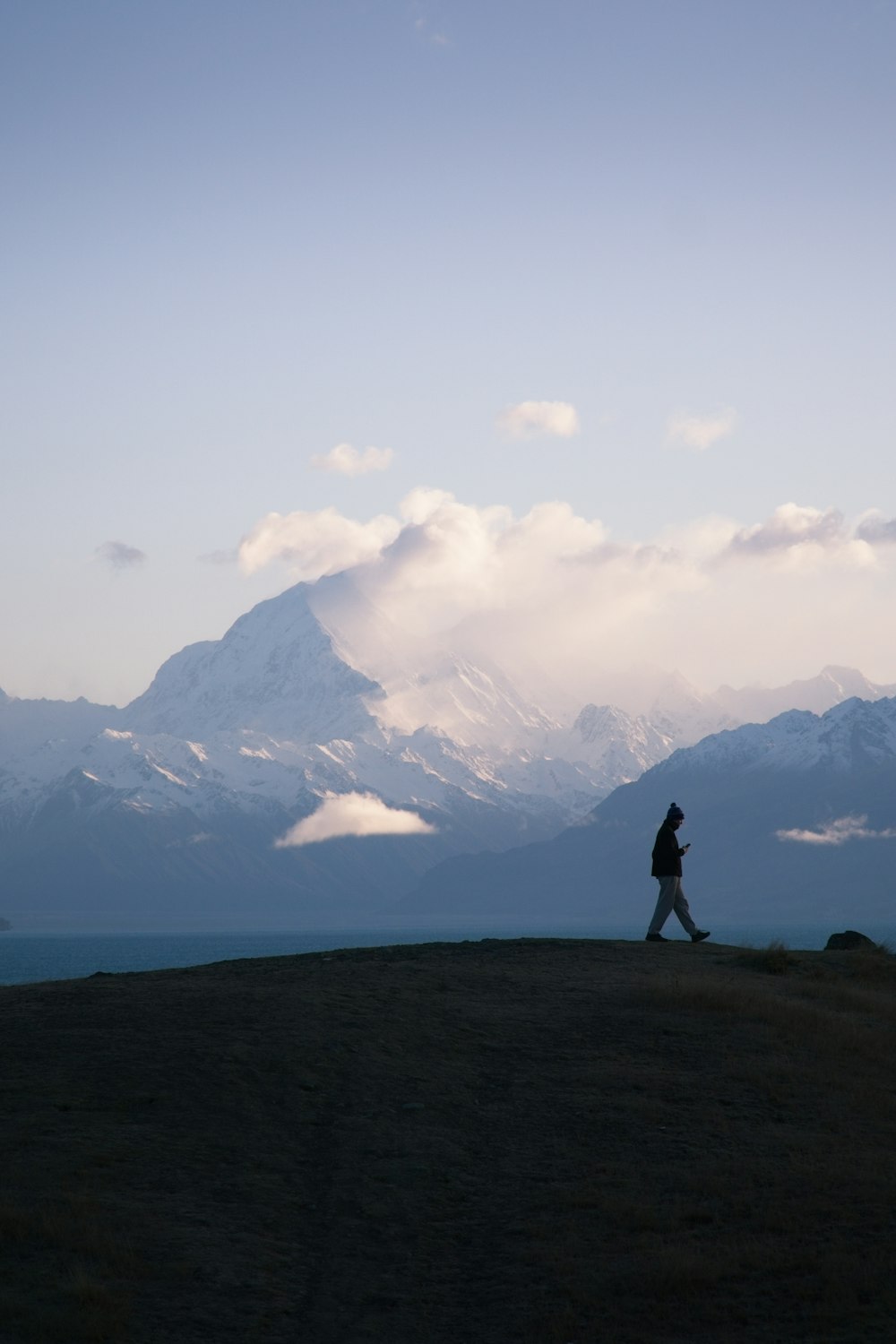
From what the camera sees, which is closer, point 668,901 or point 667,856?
point 668,901

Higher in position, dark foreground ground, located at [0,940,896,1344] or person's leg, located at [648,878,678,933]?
person's leg, located at [648,878,678,933]

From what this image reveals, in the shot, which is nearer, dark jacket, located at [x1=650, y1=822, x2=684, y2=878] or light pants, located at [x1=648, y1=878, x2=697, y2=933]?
light pants, located at [x1=648, y1=878, x2=697, y2=933]

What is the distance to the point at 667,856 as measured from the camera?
26.5m

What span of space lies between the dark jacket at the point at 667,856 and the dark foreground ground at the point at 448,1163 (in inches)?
190

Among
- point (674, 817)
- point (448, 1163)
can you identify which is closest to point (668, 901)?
point (674, 817)

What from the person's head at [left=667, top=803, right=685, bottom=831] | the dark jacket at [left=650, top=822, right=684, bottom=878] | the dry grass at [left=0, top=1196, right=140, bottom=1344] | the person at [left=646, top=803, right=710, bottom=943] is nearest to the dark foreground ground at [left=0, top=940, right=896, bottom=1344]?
the dry grass at [left=0, top=1196, right=140, bottom=1344]

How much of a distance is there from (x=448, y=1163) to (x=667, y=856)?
42.1 ft

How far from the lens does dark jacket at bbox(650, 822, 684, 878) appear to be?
1039 inches

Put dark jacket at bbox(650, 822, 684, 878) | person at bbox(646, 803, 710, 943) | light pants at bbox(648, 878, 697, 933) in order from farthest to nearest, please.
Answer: dark jacket at bbox(650, 822, 684, 878) < person at bbox(646, 803, 710, 943) < light pants at bbox(648, 878, 697, 933)

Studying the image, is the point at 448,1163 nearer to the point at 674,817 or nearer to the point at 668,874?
the point at 668,874

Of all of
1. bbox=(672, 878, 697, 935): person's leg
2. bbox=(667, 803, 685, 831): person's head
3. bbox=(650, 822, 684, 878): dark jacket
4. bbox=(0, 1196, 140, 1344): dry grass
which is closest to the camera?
bbox=(0, 1196, 140, 1344): dry grass

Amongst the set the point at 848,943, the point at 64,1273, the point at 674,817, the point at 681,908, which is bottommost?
the point at 64,1273

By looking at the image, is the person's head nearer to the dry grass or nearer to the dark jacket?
the dark jacket

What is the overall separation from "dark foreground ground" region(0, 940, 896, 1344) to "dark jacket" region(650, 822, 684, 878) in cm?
484
